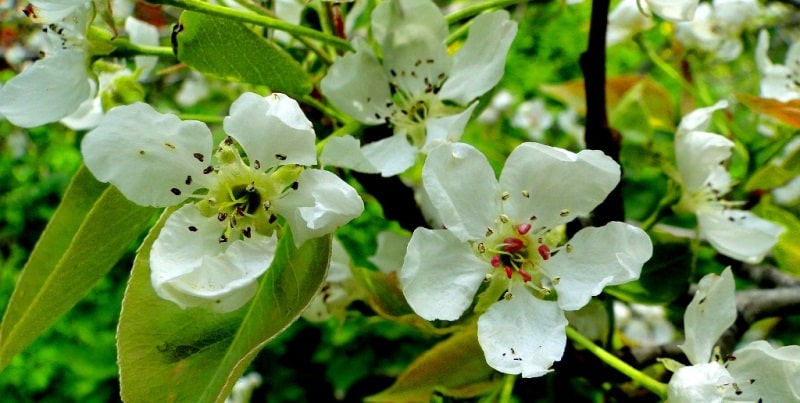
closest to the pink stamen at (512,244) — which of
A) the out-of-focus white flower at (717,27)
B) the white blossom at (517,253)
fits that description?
the white blossom at (517,253)

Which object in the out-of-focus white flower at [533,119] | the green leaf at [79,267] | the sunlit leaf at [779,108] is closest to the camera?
the green leaf at [79,267]

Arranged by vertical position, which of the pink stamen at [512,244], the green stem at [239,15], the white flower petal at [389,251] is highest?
the green stem at [239,15]

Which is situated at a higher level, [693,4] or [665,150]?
[693,4]

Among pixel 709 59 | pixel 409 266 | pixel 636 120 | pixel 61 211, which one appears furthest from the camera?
pixel 709 59

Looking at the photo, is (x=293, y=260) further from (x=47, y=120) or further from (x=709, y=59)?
(x=709, y=59)

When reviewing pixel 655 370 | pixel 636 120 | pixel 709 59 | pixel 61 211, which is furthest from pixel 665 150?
pixel 61 211

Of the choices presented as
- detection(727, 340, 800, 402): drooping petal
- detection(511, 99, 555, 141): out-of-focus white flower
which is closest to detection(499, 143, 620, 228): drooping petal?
detection(727, 340, 800, 402): drooping petal

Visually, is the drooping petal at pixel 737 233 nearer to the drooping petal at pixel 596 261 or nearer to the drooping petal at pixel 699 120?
the drooping petal at pixel 699 120

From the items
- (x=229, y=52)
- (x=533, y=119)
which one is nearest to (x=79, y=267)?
(x=229, y=52)
